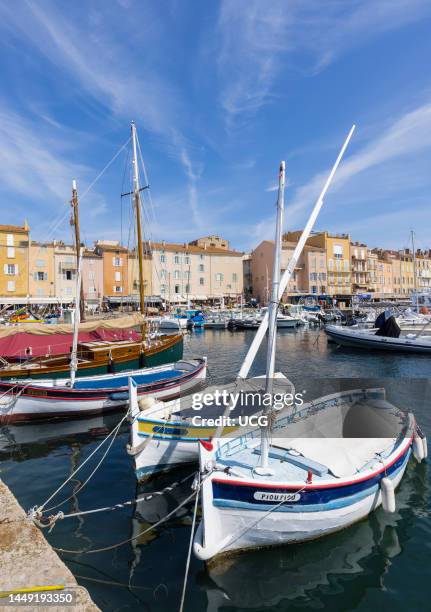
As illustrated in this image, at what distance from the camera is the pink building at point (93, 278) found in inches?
2653

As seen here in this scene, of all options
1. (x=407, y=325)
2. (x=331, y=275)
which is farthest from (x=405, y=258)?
(x=407, y=325)

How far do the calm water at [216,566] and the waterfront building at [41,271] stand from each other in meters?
56.2

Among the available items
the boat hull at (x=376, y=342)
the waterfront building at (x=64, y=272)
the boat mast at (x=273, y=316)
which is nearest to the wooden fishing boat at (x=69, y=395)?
the boat mast at (x=273, y=316)

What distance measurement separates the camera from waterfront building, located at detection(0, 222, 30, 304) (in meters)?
61.2

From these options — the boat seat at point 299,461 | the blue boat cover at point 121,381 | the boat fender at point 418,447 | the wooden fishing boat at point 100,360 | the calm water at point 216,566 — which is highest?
the wooden fishing boat at point 100,360

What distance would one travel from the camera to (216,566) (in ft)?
21.7

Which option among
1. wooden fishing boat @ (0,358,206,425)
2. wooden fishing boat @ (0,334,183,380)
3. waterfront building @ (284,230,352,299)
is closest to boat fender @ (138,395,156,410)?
wooden fishing boat @ (0,358,206,425)

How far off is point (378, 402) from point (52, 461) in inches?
392

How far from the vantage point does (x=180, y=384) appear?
1788cm

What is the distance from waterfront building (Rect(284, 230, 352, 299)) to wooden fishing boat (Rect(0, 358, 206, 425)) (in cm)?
7706

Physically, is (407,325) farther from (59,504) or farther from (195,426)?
(59,504)

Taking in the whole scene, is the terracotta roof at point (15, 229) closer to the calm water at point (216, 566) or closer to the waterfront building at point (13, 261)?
the waterfront building at point (13, 261)

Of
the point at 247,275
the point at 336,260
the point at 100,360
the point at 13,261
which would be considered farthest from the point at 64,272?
the point at 336,260

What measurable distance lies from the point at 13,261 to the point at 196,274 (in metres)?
32.9
